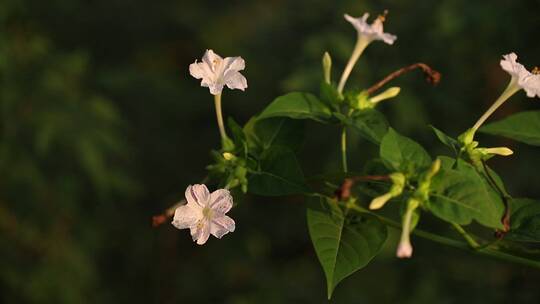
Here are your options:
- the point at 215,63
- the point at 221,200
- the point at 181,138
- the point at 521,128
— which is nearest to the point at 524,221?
the point at 521,128

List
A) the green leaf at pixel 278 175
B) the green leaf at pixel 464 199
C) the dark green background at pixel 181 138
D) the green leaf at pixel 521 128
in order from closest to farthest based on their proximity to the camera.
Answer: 1. the green leaf at pixel 464 199
2. the green leaf at pixel 278 175
3. the green leaf at pixel 521 128
4. the dark green background at pixel 181 138

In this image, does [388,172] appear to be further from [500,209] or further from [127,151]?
[127,151]

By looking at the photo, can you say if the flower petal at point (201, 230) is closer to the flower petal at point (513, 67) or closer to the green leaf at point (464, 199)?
the green leaf at point (464, 199)

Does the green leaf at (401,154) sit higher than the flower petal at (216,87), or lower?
lower

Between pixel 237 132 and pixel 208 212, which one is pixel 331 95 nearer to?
pixel 237 132

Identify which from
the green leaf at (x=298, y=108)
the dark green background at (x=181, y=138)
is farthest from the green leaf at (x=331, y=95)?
the dark green background at (x=181, y=138)

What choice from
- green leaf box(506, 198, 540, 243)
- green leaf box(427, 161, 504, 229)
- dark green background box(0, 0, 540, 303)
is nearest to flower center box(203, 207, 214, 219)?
green leaf box(427, 161, 504, 229)

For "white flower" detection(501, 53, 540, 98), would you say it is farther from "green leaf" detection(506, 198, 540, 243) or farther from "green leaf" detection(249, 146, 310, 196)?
"green leaf" detection(249, 146, 310, 196)
